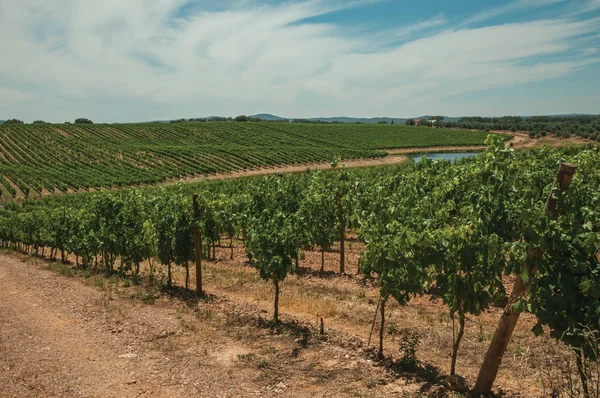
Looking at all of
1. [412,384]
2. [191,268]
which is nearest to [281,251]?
[412,384]

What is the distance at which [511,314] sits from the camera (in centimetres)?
611

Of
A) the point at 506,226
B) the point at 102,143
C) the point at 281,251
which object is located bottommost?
the point at 281,251

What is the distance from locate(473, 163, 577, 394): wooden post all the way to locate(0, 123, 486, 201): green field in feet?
189

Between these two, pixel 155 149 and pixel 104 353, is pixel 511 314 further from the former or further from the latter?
pixel 155 149

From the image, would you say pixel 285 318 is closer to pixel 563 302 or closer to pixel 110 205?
pixel 563 302

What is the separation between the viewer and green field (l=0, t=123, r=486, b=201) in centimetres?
5856

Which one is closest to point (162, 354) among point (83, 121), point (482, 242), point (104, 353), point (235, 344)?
point (104, 353)

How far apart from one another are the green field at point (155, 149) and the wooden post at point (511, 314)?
57.8 m

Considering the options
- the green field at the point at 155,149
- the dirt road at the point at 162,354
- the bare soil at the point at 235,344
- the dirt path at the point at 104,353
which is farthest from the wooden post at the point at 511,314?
the green field at the point at 155,149

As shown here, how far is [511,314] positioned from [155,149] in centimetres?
7974

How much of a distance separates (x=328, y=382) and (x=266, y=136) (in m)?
101

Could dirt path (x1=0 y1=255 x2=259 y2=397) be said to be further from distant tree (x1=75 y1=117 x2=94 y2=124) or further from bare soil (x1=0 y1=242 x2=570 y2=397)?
distant tree (x1=75 y1=117 x2=94 y2=124)

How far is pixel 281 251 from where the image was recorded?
11.1 m

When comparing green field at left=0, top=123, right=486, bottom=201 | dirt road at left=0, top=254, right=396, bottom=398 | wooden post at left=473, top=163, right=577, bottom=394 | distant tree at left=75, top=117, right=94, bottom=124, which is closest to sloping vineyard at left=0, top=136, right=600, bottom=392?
wooden post at left=473, top=163, right=577, bottom=394
